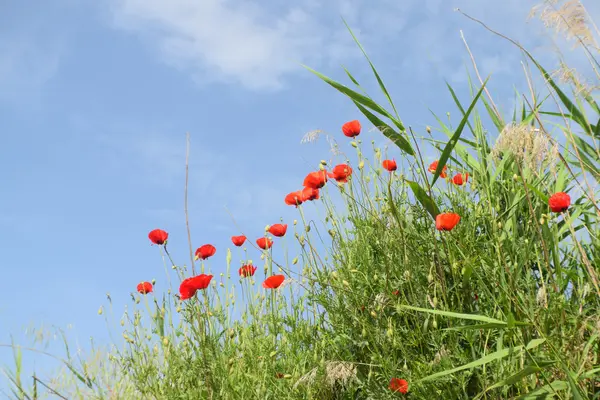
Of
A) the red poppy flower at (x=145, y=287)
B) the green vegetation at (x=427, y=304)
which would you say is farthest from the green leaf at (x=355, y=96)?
the red poppy flower at (x=145, y=287)

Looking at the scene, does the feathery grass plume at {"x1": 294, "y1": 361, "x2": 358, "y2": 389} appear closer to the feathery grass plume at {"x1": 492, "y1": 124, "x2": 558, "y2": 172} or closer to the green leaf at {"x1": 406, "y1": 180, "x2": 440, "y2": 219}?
the green leaf at {"x1": 406, "y1": 180, "x2": 440, "y2": 219}

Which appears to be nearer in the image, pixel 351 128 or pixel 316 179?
pixel 316 179

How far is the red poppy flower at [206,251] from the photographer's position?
3.76 metres

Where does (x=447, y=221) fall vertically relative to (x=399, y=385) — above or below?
above

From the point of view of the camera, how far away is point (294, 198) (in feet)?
12.0

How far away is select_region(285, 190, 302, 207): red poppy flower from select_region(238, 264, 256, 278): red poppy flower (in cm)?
48

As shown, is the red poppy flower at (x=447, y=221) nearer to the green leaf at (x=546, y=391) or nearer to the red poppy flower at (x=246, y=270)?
the green leaf at (x=546, y=391)

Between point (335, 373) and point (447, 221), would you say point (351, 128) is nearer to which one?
point (447, 221)

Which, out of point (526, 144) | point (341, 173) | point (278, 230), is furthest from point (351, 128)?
point (526, 144)

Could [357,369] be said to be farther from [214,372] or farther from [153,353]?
[153,353]

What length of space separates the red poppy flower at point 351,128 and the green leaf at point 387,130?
30.0 inches

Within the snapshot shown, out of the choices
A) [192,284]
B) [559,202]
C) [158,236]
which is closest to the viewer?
[559,202]

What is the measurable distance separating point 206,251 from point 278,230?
441mm

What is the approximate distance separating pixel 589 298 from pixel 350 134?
147 centimetres
